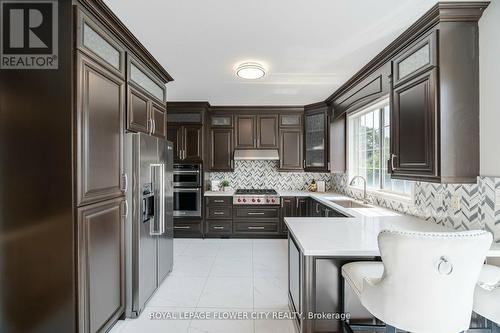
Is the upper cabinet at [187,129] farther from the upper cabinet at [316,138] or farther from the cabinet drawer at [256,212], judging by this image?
the upper cabinet at [316,138]

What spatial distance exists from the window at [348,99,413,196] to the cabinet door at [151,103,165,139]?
2.55 m

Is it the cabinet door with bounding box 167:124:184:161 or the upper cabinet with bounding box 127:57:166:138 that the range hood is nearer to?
the cabinet door with bounding box 167:124:184:161

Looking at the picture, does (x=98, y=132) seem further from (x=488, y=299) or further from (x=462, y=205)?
(x=462, y=205)

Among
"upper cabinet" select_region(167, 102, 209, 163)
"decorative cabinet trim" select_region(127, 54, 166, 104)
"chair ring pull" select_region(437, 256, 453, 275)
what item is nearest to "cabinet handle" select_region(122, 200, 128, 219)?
"decorative cabinet trim" select_region(127, 54, 166, 104)

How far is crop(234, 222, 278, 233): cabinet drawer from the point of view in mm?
4520

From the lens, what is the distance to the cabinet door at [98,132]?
1.60 metres

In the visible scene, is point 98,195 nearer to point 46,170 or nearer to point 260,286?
point 46,170

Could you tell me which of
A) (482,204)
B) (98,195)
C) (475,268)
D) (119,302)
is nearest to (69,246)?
(98,195)

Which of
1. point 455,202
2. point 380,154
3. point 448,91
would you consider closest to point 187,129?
point 380,154

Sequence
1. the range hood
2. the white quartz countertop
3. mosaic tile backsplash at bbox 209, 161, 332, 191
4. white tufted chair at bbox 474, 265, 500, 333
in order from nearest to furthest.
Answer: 1. white tufted chair at bbox 474, 265, 500, 333
2. the white quartz countertop
3. the range hood
4. mosaic tile backsplash at bbox 209, 161, 332, 191

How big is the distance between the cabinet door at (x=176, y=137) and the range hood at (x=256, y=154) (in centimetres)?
102

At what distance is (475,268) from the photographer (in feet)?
3.77

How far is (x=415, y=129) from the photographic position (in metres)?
2.03

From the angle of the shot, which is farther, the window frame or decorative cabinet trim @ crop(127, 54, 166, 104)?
the window frame
